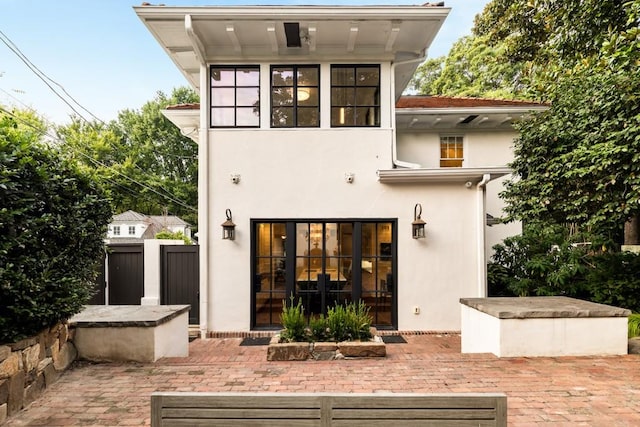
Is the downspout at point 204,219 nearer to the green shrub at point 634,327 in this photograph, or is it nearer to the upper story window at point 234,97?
the upper story window at point 234,97

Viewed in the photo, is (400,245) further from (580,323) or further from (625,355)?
(625,355)

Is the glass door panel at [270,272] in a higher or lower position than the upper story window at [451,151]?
lower

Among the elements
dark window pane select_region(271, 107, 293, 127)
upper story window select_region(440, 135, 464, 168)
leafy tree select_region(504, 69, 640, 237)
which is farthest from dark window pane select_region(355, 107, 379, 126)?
upper story window select_region(440, 135, 464, 168)

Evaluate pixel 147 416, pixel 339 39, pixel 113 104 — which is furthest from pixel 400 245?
pixel 113 104

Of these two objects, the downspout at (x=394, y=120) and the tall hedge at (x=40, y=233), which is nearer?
the tall hedge at (x=40, y=233)

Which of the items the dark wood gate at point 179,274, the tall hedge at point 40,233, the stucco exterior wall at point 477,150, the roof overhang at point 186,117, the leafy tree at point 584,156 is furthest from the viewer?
the stucco exterior wall at point 477,150

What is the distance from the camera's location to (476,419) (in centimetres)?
189

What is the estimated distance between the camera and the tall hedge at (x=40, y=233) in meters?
2.91

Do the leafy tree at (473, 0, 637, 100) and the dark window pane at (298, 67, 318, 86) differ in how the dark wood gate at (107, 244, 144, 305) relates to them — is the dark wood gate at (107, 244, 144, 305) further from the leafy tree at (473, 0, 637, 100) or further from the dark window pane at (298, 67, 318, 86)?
the leafy tree at (473, 0, 637, 100)

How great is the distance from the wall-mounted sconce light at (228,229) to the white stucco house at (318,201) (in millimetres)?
90

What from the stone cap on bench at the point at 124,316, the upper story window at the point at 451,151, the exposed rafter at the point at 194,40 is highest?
the exposed rafter at the point at 194,40

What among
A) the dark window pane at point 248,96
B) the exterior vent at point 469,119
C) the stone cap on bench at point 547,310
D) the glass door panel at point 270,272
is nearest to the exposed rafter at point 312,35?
the dark window pane at point 248,96

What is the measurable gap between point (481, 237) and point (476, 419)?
538 centimetres

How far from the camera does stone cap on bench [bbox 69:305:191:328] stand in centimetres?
420
